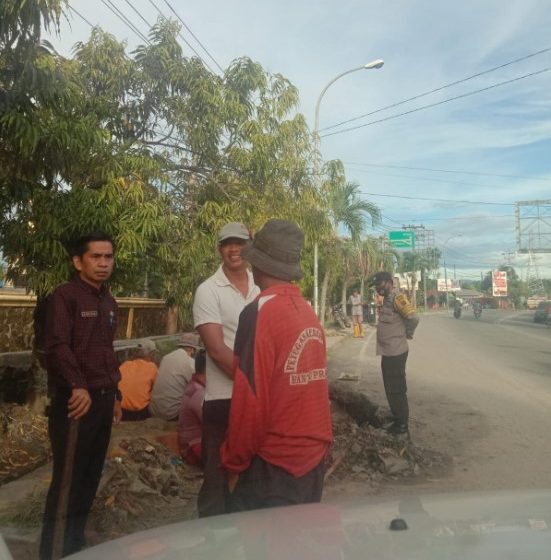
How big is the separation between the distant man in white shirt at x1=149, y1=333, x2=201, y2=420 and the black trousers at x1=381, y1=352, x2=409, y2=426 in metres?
1.96

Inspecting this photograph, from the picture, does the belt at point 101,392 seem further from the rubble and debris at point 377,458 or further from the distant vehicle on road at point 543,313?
the distant vehicle on road at point 543,313

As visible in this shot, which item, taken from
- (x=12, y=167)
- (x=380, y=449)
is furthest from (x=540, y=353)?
(x=12, y=167)

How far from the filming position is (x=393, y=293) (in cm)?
691

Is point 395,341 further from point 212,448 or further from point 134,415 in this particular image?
point 212,448

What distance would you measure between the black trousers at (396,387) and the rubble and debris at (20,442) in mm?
3249

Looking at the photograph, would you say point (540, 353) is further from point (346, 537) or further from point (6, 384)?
point (346, 537)

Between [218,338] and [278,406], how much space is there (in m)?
1.04

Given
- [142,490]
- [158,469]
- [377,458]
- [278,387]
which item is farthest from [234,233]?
Answer: [377,458]

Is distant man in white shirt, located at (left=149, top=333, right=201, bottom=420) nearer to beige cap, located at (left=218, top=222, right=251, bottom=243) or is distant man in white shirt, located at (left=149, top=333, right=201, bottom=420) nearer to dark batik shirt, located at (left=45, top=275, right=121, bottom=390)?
dark batik shirt, located at (left=45, top=275, right=121, bottom=390)

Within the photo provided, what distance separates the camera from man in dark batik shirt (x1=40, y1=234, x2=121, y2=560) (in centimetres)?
324

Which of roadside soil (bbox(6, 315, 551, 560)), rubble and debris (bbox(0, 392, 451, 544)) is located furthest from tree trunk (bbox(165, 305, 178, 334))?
rubble and debris (bbox(0, 392, 451, 544))

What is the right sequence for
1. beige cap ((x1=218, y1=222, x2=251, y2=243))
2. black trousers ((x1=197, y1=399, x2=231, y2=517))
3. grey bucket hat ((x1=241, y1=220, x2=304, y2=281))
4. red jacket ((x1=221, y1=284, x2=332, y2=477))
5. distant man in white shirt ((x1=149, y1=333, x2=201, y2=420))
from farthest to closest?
distant man in white shirt ((x1=149, y1=333, x2=201, y2=420))
beige cap ((x1=218, y1=222, x2=251, y2=243))
black trousers ((x1=197, y1=399, x2=231, y2=517))
grey bucket hat ((x1=241, y1=220, x2=304, y2=281))
red jacket ((x1=221, y1=284, x2=332, y2=477))

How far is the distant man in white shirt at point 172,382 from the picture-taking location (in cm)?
636

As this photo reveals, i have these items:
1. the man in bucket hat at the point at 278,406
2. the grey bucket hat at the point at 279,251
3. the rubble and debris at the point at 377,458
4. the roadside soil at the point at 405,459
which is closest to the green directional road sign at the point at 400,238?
the roadside soil at the point at 405,459
